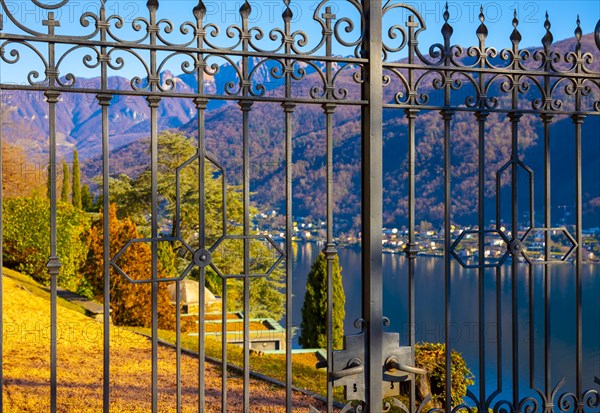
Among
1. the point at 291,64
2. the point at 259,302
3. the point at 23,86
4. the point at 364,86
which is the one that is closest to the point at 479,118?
the point at 364,86

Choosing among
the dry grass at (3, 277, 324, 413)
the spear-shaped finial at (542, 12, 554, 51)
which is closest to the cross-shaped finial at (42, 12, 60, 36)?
the spear-shaped finial at (542, 12, 554, 51)

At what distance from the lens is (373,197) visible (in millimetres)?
3072

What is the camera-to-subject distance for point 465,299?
114 ft

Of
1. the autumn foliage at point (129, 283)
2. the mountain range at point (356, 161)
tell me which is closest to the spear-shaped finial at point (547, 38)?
the autumn foliage at point (129, 283)

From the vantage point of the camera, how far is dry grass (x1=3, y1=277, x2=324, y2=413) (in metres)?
5.92

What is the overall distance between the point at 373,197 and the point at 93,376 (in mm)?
4852

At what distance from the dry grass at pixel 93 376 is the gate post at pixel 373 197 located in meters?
3.22

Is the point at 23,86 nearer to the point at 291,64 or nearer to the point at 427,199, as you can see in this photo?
the point at 291,64

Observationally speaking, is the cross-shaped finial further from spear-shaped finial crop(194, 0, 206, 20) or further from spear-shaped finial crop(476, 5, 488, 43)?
spear-shaped finial crop(476, 5, 488, 43)

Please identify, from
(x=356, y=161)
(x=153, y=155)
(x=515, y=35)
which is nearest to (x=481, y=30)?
(x=515, y=35)

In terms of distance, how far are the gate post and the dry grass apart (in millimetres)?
3220

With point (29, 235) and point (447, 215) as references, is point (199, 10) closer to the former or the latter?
point (447, 215)

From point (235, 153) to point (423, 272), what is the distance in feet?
43.9

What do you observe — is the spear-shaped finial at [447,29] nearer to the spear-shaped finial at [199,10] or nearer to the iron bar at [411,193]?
the iron bar at [411,193]
